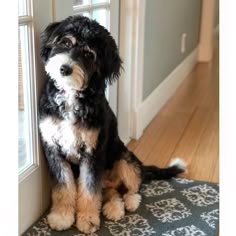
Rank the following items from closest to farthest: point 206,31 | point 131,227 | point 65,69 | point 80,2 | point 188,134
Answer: point 65,69 < point 131,227 < point 80,2 < point 188,134 < point 206,31

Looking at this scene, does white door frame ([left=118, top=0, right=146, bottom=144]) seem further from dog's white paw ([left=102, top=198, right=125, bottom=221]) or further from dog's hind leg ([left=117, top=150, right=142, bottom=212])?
dog's white paw ([left=102, top=198, right=125, bottom=221])

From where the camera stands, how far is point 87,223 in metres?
1.91

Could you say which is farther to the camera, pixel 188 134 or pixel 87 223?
pixel 188 134

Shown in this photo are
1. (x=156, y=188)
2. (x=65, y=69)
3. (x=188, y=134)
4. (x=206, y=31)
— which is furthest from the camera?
(x=206, y=31)

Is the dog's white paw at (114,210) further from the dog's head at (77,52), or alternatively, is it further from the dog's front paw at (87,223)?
the dog's head at (77,52)

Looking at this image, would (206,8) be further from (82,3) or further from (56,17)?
(56,17)

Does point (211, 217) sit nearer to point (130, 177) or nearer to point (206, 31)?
point (130, 177)

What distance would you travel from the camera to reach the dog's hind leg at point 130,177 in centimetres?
209

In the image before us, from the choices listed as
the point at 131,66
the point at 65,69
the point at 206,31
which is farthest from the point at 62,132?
the point at 206,31

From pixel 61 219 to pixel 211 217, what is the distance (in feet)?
2.18

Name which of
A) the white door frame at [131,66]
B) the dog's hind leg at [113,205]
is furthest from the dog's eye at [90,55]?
the white door frame at [131,66]

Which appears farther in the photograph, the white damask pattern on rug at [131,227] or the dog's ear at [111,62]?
the white damask pattern on rug at [131,227]
